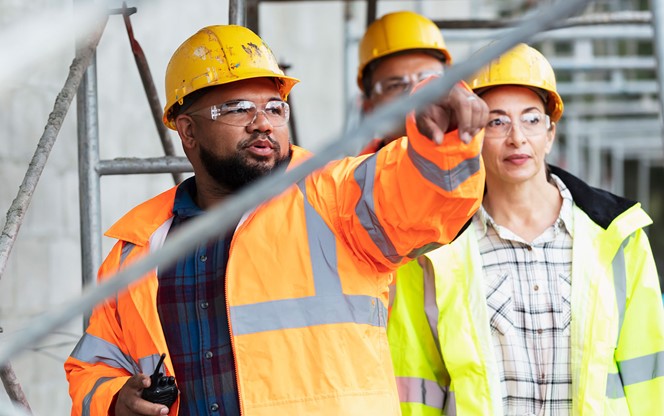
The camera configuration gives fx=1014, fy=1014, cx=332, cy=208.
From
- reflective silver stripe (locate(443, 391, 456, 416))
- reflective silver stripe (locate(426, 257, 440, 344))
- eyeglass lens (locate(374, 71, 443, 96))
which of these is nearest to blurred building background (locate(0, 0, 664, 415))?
eyeglass lens (locate(374, 71, 443, 96))

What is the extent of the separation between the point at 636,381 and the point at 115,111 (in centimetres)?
317

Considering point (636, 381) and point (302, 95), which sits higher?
point (302, 95)

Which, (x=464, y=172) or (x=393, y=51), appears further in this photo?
(x=393, y=51)

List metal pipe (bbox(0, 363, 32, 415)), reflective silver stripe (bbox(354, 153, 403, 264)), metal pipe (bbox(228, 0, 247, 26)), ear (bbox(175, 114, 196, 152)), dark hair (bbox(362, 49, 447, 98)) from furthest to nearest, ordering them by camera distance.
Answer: dark hair (bbox(362, 49, 447, 98)), metal pipe (bbox(228, 0, 247, 26)), ear (bbox(175, 114, 196, 152)), metal pipe (bbox(0, 363, 32, 415)), reflective silver stripe (bbox(354, 153, 403, 264))

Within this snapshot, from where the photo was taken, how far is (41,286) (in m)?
4.61

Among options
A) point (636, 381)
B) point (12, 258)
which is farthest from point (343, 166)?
point (12, 258)

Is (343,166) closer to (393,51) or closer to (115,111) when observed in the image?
(393,51)

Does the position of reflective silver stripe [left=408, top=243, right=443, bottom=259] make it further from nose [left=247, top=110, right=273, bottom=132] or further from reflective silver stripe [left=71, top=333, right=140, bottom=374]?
reflective silver stripe [left=71, top=333, right=140, bottom=374]

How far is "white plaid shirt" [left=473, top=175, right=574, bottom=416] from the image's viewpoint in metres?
3.12

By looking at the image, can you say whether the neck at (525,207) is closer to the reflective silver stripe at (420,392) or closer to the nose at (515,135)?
the nose at (515,135)

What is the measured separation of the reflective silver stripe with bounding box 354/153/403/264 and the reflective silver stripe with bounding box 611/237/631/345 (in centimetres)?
99

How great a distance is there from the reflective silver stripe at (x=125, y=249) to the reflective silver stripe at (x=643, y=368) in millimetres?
1543

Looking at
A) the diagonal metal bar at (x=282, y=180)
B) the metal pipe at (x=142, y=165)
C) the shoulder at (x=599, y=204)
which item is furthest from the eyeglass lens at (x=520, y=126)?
the diagonal metal bar at (x=282, y=180)

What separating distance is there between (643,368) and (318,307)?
1163 mm
